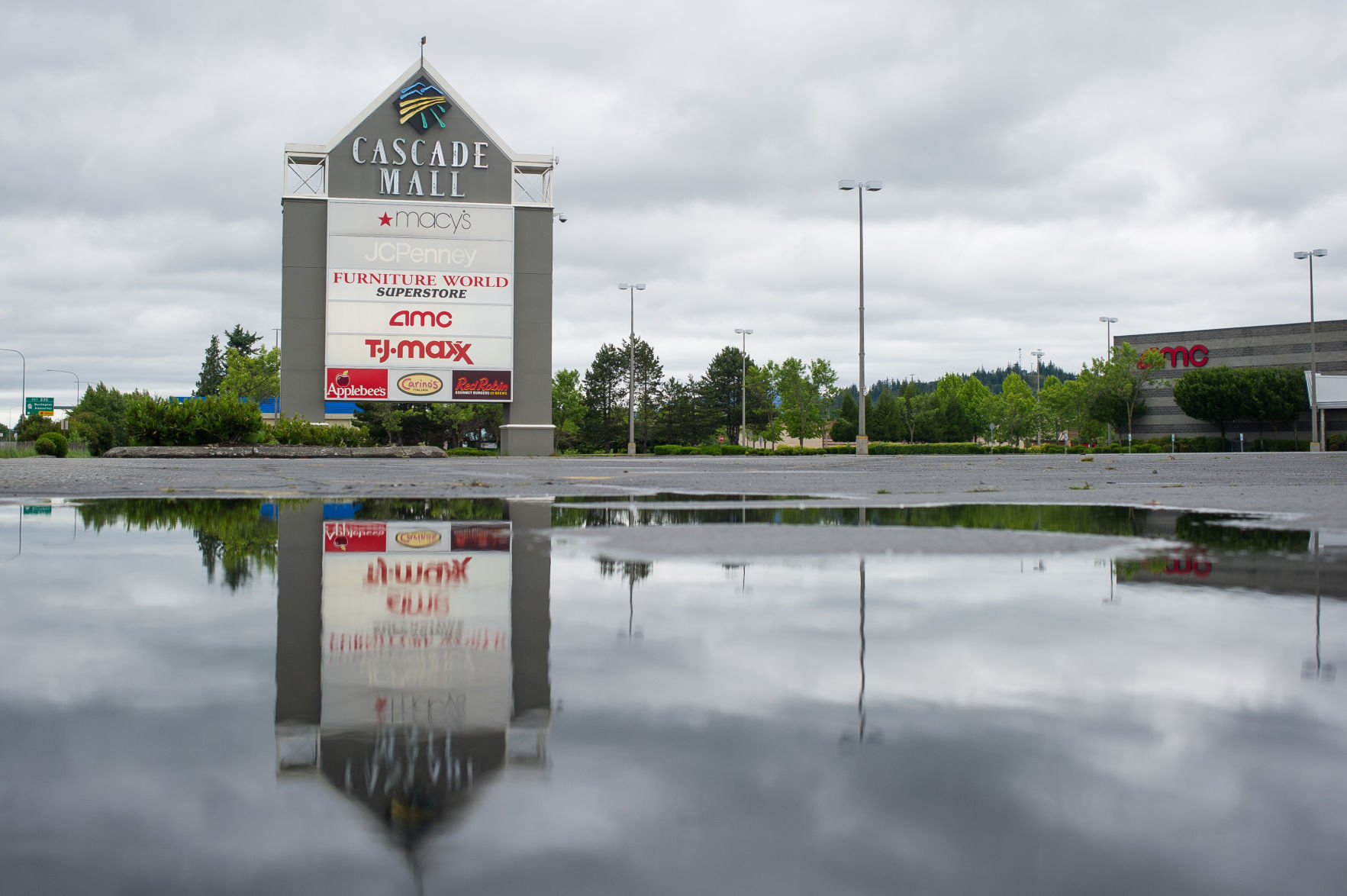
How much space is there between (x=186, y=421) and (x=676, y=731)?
34757 millimetres

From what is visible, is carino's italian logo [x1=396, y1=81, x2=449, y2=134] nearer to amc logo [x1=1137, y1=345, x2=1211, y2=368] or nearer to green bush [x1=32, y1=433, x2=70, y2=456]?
green bush [x1=32, y1=433, x2=70, y2=456]

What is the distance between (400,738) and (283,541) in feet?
14.1

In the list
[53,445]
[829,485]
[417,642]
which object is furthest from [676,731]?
[53,445]

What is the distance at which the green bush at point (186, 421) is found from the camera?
32.3m

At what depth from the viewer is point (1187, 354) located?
8925cm

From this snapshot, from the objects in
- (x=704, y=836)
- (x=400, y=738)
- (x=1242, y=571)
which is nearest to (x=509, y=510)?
A: (x=1242, y=571)

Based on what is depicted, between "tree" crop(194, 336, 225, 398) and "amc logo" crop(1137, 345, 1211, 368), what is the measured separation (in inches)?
4057

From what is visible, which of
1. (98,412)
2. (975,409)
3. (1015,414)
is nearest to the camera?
(98,412)

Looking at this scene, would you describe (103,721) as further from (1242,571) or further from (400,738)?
(1242,571)

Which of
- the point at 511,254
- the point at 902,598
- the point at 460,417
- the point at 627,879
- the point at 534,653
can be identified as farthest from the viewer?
the point at 460,417

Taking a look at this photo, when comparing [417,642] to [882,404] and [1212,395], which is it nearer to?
[1212,395]

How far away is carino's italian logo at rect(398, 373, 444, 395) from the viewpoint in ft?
152

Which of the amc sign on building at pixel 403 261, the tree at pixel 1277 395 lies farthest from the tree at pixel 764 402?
the amc sign on building at pixel 403 261

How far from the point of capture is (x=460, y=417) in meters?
82.3
